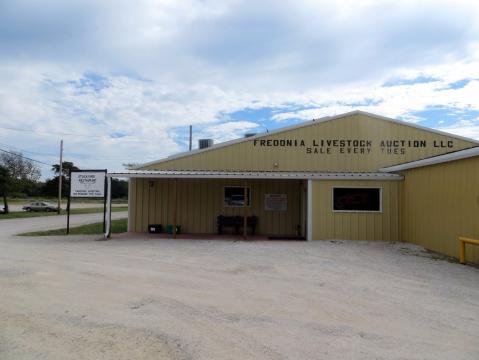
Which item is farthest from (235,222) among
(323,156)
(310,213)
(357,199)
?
(357,199)

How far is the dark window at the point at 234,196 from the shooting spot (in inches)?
669

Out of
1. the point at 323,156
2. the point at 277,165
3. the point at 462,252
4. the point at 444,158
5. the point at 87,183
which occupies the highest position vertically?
the point at 323,156

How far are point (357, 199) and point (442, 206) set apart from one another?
336cm

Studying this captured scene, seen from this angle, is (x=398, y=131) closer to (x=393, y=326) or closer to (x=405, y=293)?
(x=405, y=293)

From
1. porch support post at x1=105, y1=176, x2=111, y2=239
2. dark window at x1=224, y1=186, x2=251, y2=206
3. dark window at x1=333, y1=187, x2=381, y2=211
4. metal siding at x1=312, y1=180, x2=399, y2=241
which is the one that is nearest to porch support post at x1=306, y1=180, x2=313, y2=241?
metal siding at x1=312, y1=180, x2=399, y2=241

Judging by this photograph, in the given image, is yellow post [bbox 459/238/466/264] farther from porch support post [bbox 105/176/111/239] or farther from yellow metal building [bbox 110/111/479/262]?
porch support post [bbox 105/176/111/239]

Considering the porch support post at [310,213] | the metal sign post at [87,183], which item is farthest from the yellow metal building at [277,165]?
the porch support post at [310,213]

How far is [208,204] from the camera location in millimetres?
16953

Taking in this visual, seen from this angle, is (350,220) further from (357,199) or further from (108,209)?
(108,209)

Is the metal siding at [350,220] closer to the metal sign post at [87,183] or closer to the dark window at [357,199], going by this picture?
the dark window at [357,199]

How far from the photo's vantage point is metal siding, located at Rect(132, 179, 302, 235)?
16.9 m

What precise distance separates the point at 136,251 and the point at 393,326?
7.91m

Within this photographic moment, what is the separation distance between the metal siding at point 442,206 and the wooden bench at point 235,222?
5.42 meters

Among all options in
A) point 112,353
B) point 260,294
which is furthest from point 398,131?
point 112,353
